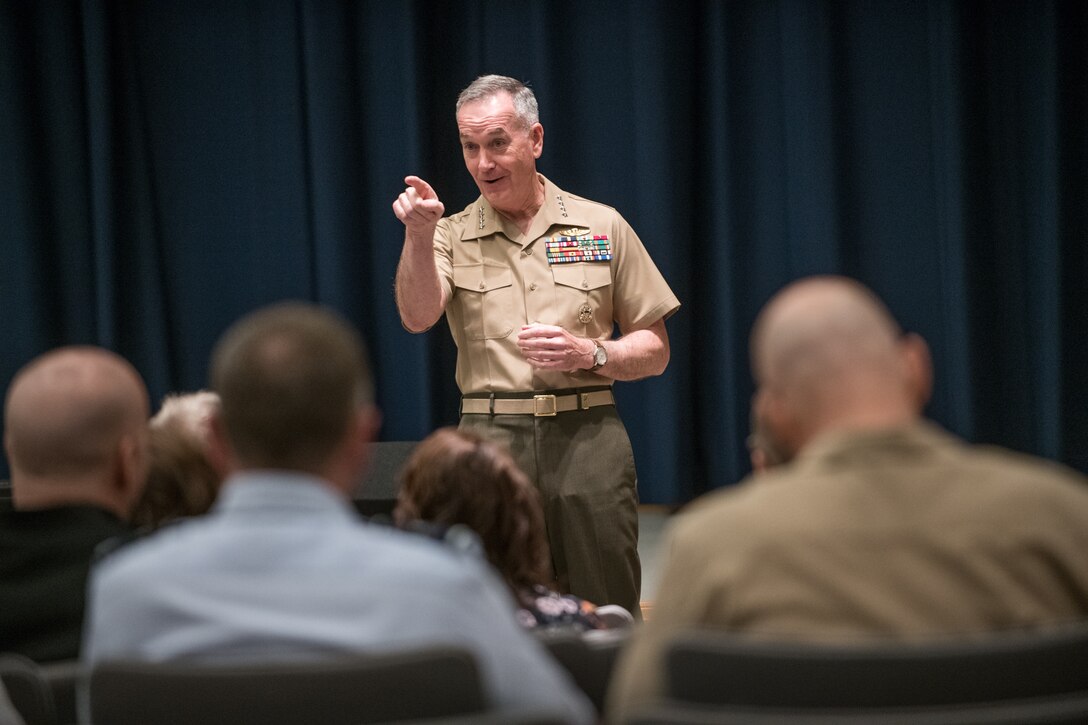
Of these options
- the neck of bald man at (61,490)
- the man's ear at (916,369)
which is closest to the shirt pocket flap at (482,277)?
the neck of bald man at (61,490)

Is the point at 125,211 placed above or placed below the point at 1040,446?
above

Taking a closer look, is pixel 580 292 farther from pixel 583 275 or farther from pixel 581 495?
pixel 581 495

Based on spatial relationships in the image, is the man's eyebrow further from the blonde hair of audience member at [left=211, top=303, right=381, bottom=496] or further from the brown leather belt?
the blonde hair of audience member at [left=211, top=303, right=381, bottom=496]

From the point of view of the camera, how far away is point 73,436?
6.26ft

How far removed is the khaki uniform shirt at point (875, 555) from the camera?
138cm

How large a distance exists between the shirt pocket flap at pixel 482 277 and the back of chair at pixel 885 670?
245cm

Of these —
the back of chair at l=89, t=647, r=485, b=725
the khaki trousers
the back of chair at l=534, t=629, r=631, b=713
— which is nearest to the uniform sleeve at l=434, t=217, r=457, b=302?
the khaki trousers

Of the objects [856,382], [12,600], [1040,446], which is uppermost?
[856,382]

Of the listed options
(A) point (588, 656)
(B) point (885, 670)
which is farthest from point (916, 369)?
(A) point (588, 656)

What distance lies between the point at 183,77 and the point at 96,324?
45.2 inches

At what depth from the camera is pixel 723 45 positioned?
555 cm

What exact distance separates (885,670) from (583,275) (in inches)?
97.7

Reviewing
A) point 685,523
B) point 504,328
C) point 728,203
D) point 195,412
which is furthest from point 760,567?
point 728,203

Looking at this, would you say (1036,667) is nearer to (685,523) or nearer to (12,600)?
(685,523)
